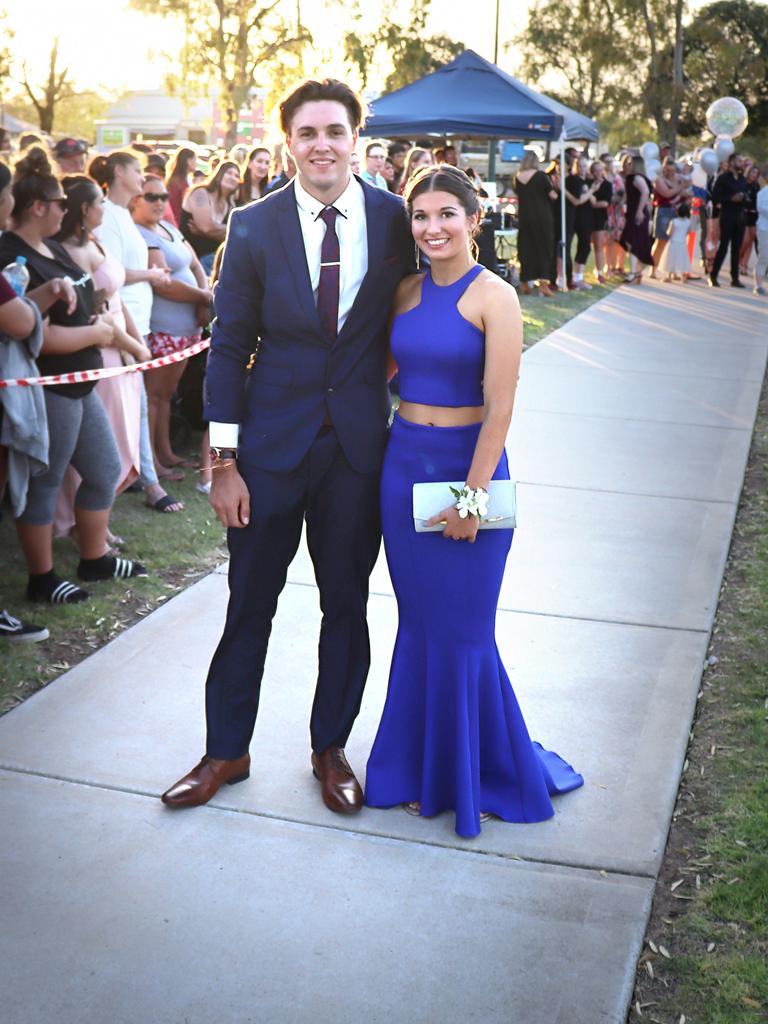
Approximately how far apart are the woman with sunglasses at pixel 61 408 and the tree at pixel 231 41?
105 feet

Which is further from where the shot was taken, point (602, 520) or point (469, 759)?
point (602, 520)

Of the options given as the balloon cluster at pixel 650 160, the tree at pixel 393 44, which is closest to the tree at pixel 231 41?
the tree at pixel 393 44

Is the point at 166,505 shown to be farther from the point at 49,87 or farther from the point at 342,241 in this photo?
the point at 49,87

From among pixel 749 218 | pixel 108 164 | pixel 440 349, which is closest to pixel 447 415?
pixel 440 349

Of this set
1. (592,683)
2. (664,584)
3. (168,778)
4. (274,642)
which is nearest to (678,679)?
(592,683)

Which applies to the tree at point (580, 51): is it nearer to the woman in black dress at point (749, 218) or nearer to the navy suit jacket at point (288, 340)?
the woman in black dress at point (749, 218)

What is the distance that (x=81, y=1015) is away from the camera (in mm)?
2760

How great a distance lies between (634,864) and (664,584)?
2.53 m

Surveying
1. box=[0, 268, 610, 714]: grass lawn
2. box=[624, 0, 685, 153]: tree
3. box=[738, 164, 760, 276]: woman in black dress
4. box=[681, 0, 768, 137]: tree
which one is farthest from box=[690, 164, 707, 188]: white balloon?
box=[681, 0, 768, 137]: tree

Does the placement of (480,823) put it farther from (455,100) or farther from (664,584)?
(455,100)

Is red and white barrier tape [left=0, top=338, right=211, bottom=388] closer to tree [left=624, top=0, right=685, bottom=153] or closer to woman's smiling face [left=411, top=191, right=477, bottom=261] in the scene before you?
woman's smiling face [left=411, top=191, right=477, bottom=261]

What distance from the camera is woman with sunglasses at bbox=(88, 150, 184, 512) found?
6574 millimetres

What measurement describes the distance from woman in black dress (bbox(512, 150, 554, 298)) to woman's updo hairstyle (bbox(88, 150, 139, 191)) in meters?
10.6

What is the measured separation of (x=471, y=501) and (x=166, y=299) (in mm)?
4463
